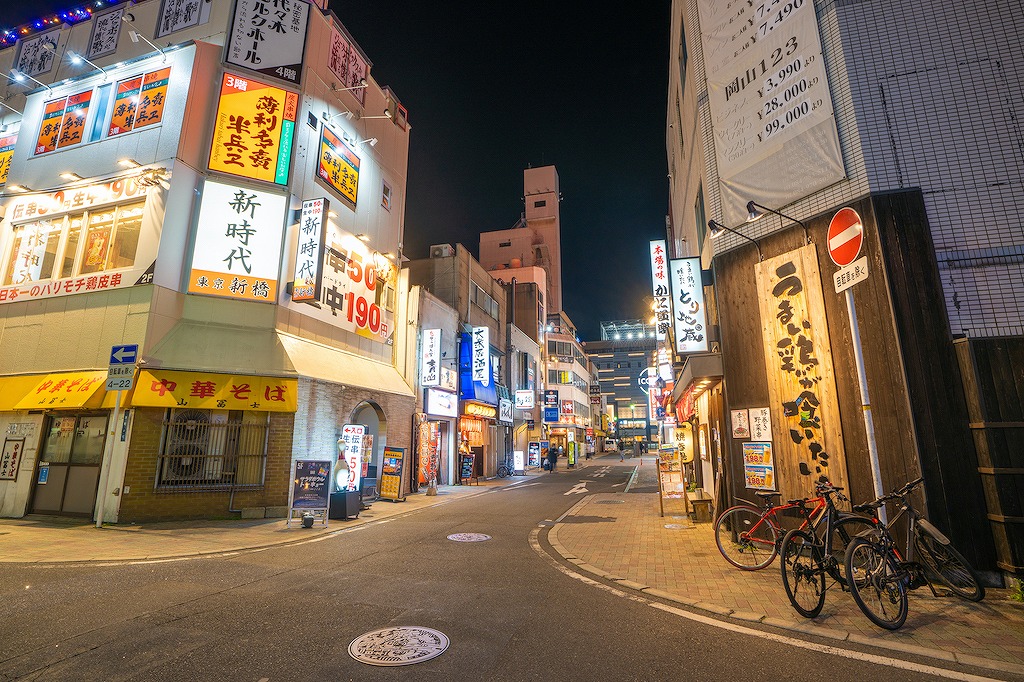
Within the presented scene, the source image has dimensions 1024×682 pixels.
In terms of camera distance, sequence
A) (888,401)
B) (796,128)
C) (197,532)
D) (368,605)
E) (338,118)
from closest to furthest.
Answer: (368,605) < (888,401) < (796,128) < (197,532) < (338,118)

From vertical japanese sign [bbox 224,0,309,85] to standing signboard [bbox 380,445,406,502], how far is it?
1311 cm

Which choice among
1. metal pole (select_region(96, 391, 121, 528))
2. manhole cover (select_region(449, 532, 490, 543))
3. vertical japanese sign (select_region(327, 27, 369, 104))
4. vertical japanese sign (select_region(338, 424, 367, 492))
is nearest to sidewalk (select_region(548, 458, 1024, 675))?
manhole cover (select_region(449, 532, 490, 543))

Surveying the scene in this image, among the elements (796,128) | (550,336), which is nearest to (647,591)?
(796,128)

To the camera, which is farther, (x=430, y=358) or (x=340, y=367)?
(x=430, y=358)

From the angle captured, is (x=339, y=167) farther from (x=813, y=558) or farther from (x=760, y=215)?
(x=813, y=558)

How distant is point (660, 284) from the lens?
1602cm

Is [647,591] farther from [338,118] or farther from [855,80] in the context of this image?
[338,118]

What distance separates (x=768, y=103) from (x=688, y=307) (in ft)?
15.3

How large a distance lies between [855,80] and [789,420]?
6.21 metres

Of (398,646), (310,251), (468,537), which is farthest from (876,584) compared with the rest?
(310,251)

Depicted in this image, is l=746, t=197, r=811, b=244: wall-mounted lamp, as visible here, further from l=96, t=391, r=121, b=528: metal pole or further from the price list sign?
l=96, t=391, r=121, b=528: metal pole

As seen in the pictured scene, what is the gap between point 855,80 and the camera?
27.0 ft

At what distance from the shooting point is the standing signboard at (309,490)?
37.2 feet

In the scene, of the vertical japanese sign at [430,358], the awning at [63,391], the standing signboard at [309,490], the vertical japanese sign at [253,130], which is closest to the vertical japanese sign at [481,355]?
the vertical japanese sign at [430,358]
